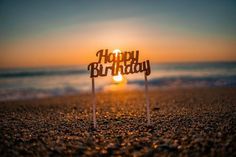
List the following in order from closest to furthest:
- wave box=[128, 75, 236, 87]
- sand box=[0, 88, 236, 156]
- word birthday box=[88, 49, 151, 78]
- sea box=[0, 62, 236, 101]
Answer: sand box=[0, 88, 236, 156], word birthday box=[88, 49, 151, 78], sea box=[0, 62, 236, 101], wave box=[128, 75, 236, 87]

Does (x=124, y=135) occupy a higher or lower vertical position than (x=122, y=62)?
lower

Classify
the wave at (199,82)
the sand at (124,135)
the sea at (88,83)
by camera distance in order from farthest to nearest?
the wave at (199,82)
the sea at (88,83)
the sand at (124,135)

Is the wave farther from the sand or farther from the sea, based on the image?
the sand

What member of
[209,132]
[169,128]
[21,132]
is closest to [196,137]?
[209,132]

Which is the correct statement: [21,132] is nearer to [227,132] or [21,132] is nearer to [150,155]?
[150,155]

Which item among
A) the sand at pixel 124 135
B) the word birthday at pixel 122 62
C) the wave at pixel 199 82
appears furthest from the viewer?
the wave at pixel 199 82

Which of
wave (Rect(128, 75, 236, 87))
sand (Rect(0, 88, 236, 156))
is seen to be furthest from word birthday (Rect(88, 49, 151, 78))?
wave (Rect(128, 75, 236, 87))

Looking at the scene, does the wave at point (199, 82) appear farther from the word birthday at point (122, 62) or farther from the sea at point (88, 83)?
the word birthday at point (122, 62)

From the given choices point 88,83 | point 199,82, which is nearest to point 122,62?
point 199,82

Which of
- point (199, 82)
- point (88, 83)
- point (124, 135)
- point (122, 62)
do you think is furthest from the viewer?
point (88, 83)

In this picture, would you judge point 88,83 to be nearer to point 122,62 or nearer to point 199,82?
point 199,82

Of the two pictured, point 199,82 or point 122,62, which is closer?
point 122,62

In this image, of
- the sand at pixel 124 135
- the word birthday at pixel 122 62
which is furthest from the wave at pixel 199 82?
the word birthday at pixel 122 62
